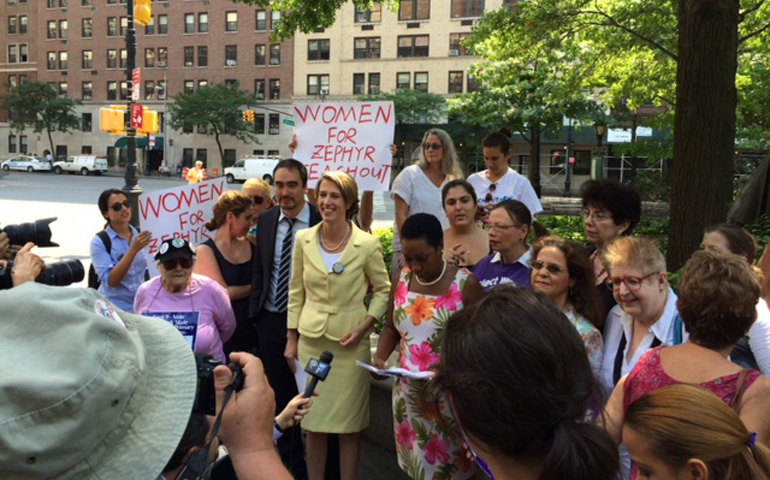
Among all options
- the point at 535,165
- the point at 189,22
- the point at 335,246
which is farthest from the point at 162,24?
the point at 335,246

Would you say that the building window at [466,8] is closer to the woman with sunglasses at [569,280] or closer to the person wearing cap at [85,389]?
the woman with sunglasses at [569,280]

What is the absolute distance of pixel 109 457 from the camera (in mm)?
1120

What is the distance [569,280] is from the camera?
3.43 m

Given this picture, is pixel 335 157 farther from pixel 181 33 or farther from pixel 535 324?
pixel 181 33

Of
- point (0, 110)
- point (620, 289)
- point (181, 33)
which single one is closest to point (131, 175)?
point (620, 289)

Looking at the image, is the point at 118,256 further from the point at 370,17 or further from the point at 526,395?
the point at 370,17

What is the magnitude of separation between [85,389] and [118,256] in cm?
491

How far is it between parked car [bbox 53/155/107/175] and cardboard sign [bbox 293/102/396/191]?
54.2m

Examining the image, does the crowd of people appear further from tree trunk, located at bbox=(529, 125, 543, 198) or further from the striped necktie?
tree trunk, located at bbox=(529, 125, 543, 198)

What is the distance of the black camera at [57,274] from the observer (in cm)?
306

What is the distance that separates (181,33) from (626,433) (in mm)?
69289

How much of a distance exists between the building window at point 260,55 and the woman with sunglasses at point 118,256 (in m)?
59.9

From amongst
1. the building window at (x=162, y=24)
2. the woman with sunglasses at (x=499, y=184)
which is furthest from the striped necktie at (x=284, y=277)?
the building window at (x=162, y=24)

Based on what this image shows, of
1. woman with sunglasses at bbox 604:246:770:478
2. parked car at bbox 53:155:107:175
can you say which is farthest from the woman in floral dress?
parked car at bbox 53:155:107:175
